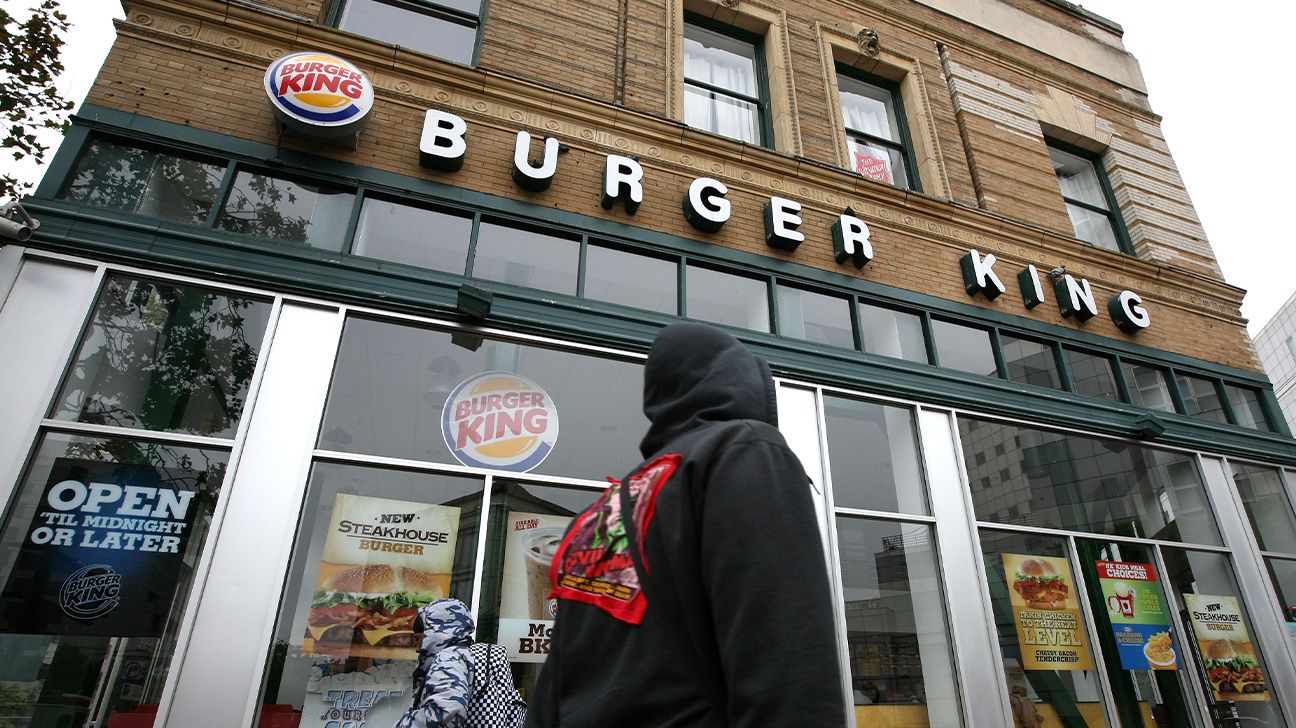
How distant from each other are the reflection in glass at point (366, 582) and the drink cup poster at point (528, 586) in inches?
11.6

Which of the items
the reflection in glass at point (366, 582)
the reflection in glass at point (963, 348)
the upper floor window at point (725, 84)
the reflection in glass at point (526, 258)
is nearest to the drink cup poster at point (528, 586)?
the reflection in glass at point (366, 582)

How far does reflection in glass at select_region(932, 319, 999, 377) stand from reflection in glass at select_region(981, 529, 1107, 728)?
1.92 m

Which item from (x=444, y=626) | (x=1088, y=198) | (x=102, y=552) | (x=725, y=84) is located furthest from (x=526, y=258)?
(x=1088, y=198)

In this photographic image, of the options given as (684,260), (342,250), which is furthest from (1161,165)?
(342,250)

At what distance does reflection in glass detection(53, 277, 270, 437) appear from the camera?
4867mm

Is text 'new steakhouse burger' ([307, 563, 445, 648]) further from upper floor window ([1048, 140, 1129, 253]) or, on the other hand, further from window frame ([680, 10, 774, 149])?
upper floor window ([1048, 140, 1129, 253])

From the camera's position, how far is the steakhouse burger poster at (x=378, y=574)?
4680 millimetres

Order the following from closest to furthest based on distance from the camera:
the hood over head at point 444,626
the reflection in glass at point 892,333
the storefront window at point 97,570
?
the hood over head at point 444,626 → the storefront window at point 97,570 → the reflection in glass at point 892,333

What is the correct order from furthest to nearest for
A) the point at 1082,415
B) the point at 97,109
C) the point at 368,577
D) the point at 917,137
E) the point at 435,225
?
the point at 917,137, the point at 1082,415, the point at 435,225, the point at 97,109, the point at 368,577

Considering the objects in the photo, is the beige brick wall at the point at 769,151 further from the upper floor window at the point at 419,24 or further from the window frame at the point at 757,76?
the window frame at the point at 757,76

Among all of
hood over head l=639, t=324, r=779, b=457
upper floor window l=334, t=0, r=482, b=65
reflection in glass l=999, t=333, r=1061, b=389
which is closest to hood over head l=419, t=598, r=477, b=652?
hood over head l=639, t=324, r=779, b=457

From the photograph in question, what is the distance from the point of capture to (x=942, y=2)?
11.0m

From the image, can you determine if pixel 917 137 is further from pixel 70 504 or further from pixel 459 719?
pixel 70 504

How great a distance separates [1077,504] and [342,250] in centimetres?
788
